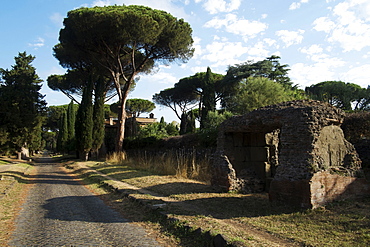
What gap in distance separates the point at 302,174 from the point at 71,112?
44.2 metres

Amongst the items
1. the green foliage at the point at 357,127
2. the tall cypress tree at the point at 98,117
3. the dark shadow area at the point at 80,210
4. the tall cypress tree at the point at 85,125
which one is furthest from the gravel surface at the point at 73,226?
the tall cypress tree at the point at 98,117

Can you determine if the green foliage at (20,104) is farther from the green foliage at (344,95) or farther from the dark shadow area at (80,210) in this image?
the green foliage at (344,95)

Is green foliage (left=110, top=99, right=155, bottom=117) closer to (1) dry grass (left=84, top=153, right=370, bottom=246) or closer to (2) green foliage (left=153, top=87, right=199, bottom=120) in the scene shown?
(2) green foliage (left=153, top=87, right=199, bottom=120)

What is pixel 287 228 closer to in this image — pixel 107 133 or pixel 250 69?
pixel 250 69

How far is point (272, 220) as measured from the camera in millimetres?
6012

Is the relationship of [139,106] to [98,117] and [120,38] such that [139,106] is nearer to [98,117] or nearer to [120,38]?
[98,117]

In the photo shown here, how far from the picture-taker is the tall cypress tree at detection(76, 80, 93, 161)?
28.9 metres

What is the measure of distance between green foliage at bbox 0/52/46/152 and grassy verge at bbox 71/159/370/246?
26.3 metres

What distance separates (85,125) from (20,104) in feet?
26.0

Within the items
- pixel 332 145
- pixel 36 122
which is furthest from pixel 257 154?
pixel 36 122

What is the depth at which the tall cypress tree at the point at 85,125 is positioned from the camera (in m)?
28.9

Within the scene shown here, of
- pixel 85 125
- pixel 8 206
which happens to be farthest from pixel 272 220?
pixel 85 125

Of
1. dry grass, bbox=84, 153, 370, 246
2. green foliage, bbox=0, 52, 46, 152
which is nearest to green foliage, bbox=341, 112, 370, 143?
dry grass, bbox=84, 153, 370, 246

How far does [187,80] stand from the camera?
136 ft
